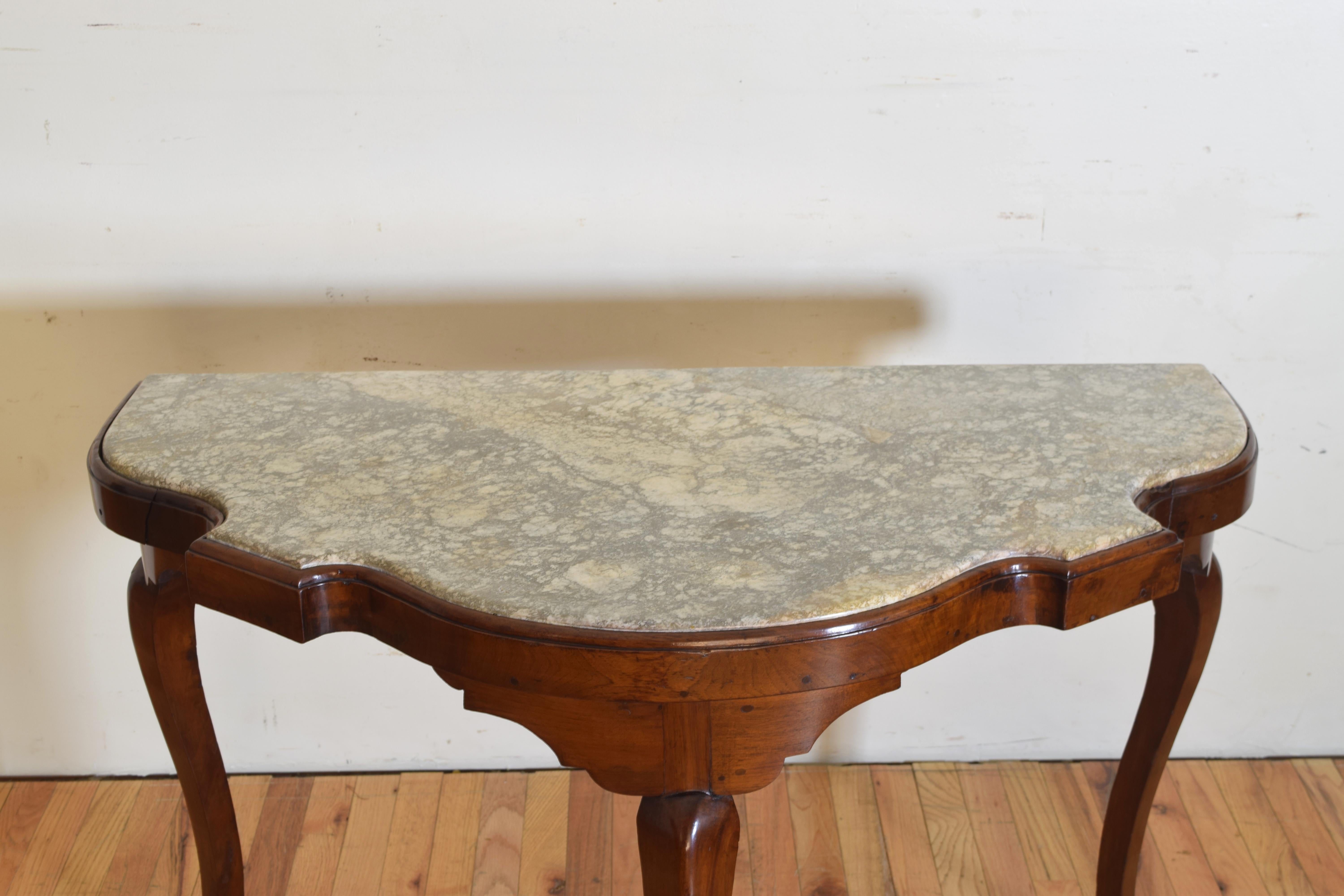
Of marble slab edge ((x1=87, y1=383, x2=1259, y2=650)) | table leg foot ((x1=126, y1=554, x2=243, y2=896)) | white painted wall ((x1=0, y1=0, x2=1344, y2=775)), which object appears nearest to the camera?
marble slab edge ((x1=87, y1=383, x2=1259, y2=650))

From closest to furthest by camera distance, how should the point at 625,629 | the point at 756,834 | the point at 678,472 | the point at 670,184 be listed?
1. the point at 625,629
2. the point at 678,472
3. the point at 670,184
4. the point at 756,834

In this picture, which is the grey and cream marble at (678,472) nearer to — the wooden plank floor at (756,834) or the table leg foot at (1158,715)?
the table leg foot at (1158,715)

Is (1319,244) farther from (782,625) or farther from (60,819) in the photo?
(60,819)

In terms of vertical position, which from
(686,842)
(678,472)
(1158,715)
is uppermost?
(678,472)

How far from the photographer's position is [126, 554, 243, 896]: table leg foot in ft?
3.91

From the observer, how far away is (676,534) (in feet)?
3.16

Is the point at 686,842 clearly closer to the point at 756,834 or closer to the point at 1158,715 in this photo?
the point at 1158,715

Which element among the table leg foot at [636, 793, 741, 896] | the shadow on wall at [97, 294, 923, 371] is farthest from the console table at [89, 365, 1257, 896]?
the shadow on wall at [97, 294, 923, 371]

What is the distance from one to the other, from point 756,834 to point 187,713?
805mm

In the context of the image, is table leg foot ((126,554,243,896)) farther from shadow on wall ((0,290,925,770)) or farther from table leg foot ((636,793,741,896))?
table leg foot ((636,793,741,896))

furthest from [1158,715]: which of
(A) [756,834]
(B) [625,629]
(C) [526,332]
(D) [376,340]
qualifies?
(D) [376,340]

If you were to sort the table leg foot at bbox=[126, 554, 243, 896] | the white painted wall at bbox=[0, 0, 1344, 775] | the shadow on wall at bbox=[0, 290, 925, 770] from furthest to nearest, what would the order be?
the shadow on wall at bbox=[0, 290, 925, 770]
the white painted wall at bbox=[0, 0, 1344, 775]
the table leg foot at bbox=[126, 554, 243, 896]

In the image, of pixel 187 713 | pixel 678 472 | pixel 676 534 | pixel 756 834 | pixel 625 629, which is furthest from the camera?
pixel 756 834

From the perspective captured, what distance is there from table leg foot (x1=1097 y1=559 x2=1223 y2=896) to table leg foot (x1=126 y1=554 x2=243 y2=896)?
3.23 feet
